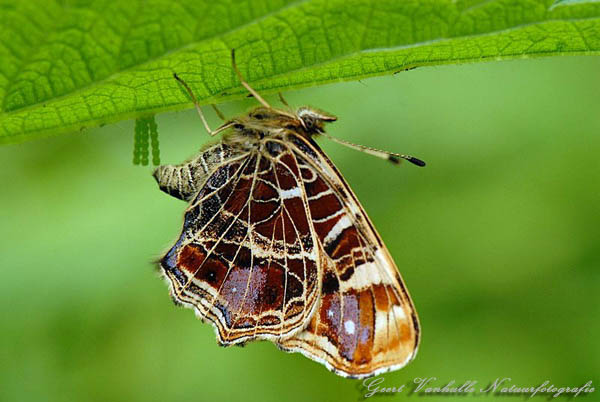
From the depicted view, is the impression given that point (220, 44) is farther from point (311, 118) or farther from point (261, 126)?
point (311, 118)

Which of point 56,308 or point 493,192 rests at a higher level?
point 56,308

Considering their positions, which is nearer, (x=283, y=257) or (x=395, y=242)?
(x=283, y=257)

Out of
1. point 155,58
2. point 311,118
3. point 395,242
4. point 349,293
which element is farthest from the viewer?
point 395,242

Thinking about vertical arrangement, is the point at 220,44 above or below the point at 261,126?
above

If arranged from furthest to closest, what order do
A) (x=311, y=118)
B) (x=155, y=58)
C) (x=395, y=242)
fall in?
(x=395, y=242) < (x=311, y=118) < (x=155, y=58)

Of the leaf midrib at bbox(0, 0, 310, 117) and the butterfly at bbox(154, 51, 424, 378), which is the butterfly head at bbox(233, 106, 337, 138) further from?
the leaf midrib at bbox(0, 0, 310, 117)

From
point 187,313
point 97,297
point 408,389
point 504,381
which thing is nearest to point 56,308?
point 97,297

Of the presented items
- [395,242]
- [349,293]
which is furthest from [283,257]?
[395,242]

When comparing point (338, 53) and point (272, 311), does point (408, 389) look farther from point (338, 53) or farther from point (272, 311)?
point (338, 53)
